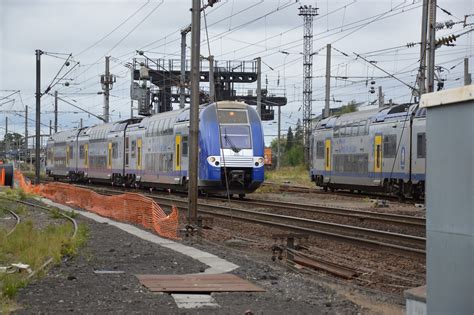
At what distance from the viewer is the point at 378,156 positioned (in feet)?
100

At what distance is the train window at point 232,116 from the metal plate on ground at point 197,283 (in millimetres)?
18479

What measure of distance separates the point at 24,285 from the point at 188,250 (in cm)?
529

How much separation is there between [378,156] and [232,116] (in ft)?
20.8

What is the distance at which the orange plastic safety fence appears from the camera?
18.7 metres

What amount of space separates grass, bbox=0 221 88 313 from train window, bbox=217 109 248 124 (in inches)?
452

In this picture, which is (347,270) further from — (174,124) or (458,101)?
(174,124)

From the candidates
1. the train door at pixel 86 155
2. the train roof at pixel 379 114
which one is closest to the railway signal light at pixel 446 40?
the train roof at pixel 379 114

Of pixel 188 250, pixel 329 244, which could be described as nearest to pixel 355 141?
pixel 329 244

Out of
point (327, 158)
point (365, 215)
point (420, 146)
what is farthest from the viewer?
point (327, 158)

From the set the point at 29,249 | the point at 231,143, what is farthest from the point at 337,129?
the point at 29,249

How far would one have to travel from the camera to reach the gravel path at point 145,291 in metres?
8.39

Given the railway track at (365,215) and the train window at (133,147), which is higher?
the train window at (133,147)

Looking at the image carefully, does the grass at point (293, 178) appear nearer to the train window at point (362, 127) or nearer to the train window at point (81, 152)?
the train window at point (81, 152)

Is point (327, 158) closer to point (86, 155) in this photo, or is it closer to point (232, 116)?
point (232, 116)
